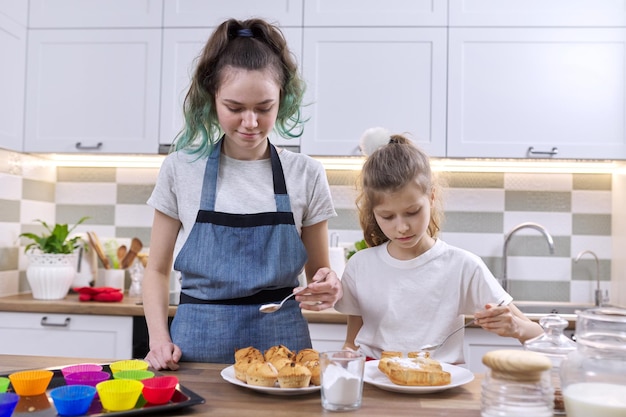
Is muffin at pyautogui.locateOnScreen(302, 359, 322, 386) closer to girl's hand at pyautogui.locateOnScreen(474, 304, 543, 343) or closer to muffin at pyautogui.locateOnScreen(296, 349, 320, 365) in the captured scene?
muffin at pyautogui.locateOnScreen(296, 349, 320, 365)

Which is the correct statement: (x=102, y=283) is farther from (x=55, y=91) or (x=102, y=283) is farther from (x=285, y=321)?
(x=285, y=321)

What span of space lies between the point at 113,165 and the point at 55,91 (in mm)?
457

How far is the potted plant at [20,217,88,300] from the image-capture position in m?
2.61

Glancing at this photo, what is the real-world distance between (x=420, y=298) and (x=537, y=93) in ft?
4.73

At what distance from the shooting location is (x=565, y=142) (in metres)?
2.60

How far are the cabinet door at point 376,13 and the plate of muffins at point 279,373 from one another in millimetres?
1829

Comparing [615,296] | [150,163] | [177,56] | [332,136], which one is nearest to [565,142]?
[615,296]

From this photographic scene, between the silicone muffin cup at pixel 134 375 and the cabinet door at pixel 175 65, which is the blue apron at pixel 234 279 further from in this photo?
the cabinet door at pixel 175 65

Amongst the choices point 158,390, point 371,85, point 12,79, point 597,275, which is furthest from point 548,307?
point 12,79

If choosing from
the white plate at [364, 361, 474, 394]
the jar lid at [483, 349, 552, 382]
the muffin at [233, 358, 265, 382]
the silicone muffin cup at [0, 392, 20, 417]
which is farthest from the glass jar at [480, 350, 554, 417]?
the silicone muffin cup at [0, 392, 20, 417]

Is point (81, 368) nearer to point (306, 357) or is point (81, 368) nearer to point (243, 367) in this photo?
point (243, 367)

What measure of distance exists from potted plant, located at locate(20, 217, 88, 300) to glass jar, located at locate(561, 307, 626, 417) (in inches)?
87.1

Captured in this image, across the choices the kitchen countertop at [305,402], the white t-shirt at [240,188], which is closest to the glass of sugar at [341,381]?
the kitchen countertop at [305,402]

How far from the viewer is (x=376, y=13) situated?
2.65 meters
